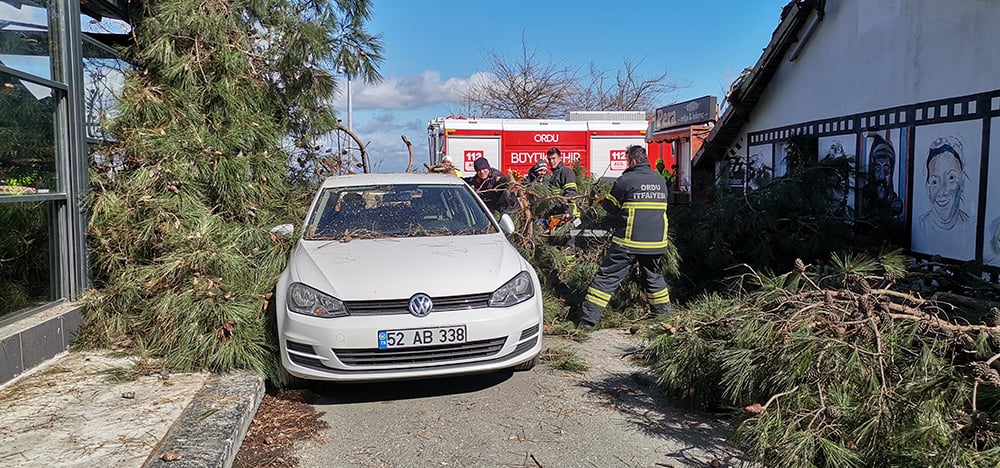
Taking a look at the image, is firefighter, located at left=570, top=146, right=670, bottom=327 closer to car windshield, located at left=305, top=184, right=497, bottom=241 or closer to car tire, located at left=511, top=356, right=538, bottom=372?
car windshield, located at left=305, top=184, right=497, bottom=241

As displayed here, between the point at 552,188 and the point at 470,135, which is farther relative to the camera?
the point at 470,135

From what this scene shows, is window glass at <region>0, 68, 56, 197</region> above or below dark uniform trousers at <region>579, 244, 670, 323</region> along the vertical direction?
above

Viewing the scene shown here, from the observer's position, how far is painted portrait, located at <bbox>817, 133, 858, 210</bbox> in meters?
8.15

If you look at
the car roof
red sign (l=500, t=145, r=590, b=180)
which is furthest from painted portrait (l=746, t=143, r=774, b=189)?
red sign (l=500, t=145, r=590, b=180)

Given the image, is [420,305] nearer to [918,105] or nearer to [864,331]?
[864,331]

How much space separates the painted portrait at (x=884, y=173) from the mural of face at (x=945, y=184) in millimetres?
504

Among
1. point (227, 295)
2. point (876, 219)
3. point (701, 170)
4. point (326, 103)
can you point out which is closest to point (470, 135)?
point (701, 170)

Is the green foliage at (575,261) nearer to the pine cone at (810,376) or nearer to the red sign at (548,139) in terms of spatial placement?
the pine cone at (810,376)

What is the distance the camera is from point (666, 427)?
4.52 metres

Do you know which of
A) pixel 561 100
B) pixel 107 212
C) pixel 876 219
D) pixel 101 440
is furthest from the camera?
pixel 561 100

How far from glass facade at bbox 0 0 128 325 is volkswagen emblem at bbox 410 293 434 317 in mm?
2906

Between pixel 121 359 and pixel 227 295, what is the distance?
3.02 feet

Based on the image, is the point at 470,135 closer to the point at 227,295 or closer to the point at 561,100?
the point at 227,295

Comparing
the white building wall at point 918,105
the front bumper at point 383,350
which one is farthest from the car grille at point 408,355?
the white building wall at point 918,105
